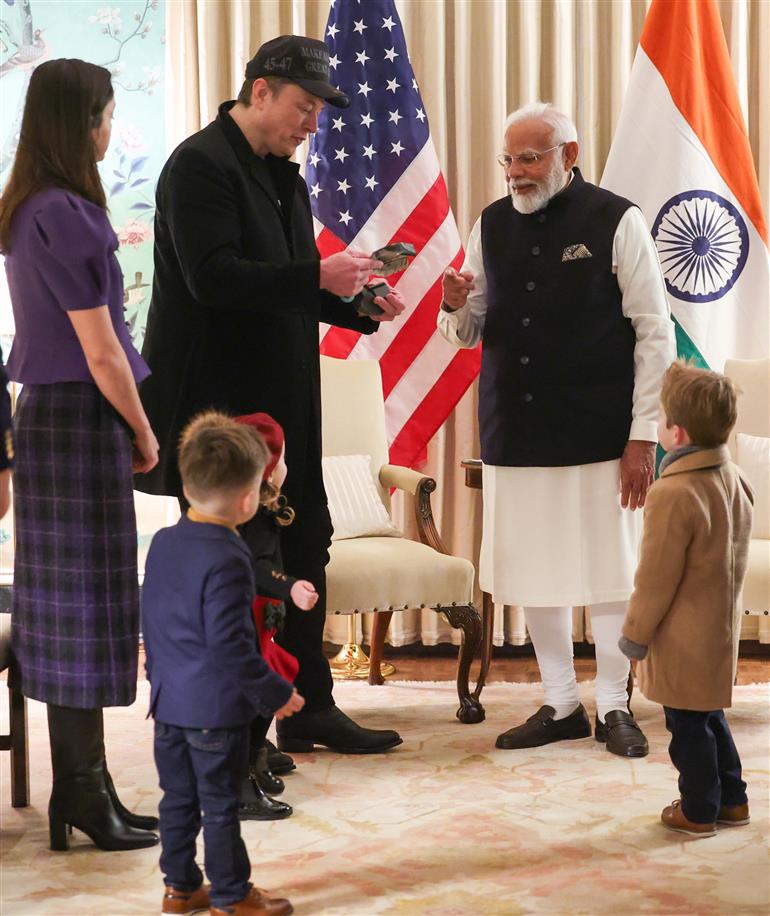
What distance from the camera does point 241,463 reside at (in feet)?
6.57

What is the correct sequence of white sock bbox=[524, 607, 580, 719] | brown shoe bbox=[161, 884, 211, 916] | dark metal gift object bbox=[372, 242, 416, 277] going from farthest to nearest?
white sock bbox=[524, 607, 580, 719]
dark metal gift object bbox=[372, 242, 416, 277]
brown shoe bbox=[161, 884, 211, 916]

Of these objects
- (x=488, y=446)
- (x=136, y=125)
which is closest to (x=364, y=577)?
(x=488, y=446)

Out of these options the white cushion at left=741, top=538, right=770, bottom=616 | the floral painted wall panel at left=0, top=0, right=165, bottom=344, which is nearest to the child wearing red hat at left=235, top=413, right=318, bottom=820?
the white cushion at left=741, top=538, right=770, bottom=616

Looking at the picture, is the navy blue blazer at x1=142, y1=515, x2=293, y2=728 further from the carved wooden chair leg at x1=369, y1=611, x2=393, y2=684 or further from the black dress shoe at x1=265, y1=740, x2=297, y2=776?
the carved wooden chair leg at x1=369, y1=611, x2=393, y2=684

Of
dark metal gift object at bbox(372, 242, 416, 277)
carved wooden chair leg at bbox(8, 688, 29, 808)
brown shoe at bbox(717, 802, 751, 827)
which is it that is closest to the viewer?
brown shoe at bbox(717, 802, 751, 827)

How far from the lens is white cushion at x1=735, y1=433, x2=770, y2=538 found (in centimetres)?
370

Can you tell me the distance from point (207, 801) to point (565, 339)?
1685 mm

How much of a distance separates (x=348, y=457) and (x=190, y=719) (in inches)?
78.0

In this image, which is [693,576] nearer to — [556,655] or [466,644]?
[556,655]

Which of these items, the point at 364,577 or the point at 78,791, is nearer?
the point at 78,791

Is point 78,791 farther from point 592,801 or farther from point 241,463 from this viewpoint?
point 592,801

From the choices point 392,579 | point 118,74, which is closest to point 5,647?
point 392,579

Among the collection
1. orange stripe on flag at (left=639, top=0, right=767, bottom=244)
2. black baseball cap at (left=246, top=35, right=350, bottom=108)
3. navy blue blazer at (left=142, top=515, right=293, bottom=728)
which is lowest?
navy blue blazer at (left=142, top=515, right=293, bottom=728)

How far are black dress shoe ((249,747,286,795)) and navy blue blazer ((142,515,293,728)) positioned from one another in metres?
0.81
